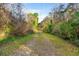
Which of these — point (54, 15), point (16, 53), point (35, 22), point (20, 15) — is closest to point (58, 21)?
point (54, 15)

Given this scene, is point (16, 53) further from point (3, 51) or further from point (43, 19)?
point (43, 19)

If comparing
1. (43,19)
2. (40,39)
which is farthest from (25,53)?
(43,19)

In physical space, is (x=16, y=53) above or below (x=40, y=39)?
below

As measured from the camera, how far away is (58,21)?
4.70 feet

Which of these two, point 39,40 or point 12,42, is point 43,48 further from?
point 12,42

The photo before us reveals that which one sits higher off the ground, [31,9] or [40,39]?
[31,9]

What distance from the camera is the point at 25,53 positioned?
1397 millimetres

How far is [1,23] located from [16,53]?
259 mm

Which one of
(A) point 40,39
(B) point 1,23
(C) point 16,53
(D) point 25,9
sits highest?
(D) point 25,9

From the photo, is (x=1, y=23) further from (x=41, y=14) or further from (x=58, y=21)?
A: (x=58, y=21)

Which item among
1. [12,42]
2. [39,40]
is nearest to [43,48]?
[39,40]

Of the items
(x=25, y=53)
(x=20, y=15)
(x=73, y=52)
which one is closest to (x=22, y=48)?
(x=25, y=53)

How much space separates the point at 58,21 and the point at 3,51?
0.48 meters

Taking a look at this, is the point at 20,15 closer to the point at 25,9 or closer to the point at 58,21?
the point at 25,9
